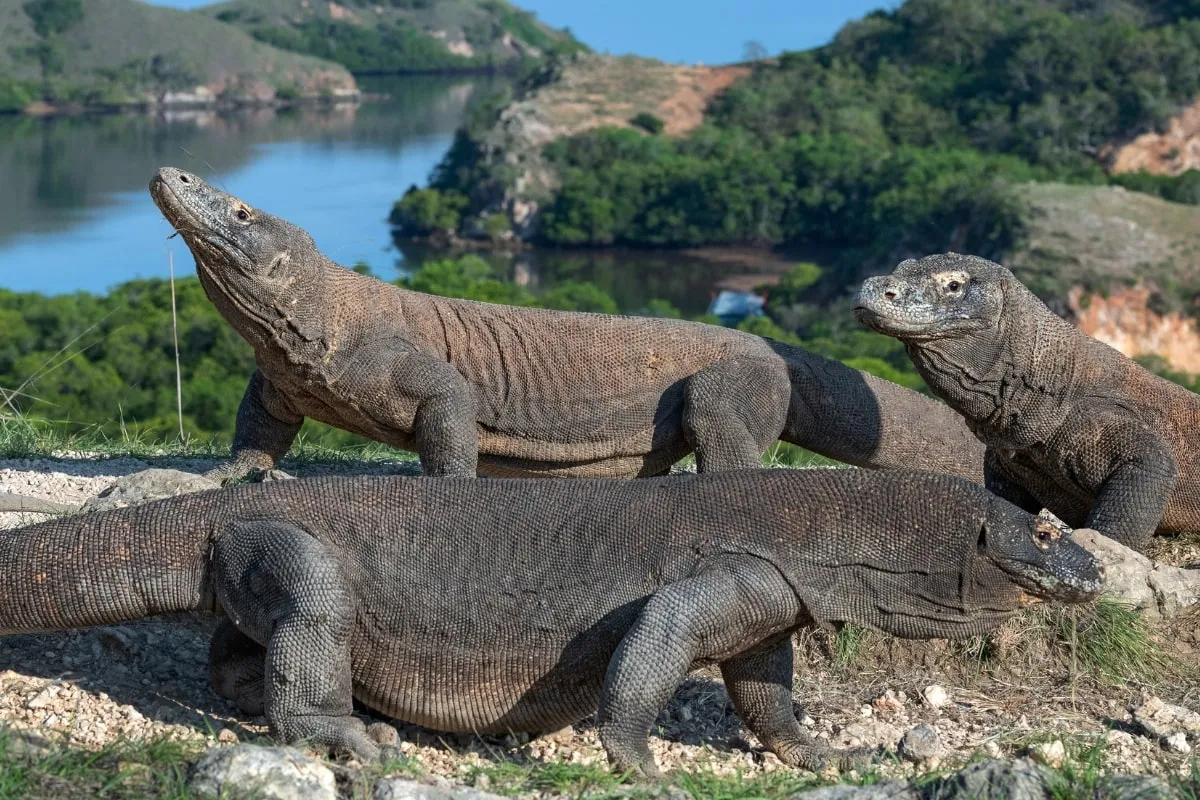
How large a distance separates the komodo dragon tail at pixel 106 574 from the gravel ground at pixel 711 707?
349 millimetres

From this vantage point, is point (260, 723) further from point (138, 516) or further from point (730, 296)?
point (730, 296)

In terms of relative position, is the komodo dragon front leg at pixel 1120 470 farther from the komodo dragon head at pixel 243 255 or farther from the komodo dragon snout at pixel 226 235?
the komodo dragon snout at pixel 226 235

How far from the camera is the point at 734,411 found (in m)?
7.57

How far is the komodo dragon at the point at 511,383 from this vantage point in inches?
279

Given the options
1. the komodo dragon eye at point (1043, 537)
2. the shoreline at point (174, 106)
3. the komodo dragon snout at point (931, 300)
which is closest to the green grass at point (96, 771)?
the komodo dragon eye at point (1043, 537)

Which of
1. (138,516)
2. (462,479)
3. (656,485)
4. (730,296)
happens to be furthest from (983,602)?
(730,296)

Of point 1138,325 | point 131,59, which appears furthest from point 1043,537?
point 131,59

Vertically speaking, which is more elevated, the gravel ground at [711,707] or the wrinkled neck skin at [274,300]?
the wrinkled neck skin at [274,300]

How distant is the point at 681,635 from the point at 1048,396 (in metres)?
3.00

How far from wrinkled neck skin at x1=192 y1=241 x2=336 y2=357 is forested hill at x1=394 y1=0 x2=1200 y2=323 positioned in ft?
227

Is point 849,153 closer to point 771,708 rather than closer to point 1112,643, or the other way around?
point 1112,643

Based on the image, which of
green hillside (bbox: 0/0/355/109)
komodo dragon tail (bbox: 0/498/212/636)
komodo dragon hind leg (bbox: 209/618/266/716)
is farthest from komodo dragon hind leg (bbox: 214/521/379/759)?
green hillside (bbox: 0/0/355/109)

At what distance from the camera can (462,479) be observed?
5.22 metres

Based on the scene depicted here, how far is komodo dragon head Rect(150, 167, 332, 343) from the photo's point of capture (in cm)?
691
